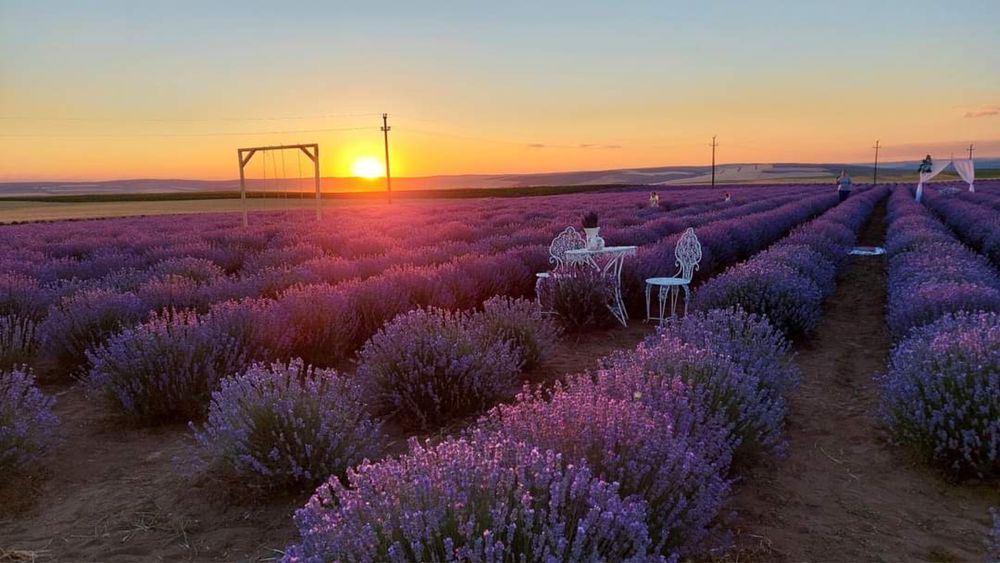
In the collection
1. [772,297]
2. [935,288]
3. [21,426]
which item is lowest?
[21,426]

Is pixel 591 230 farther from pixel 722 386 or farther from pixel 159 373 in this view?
pixel 159 373

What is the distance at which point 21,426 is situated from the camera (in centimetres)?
312

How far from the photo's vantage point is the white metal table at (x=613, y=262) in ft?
21.0

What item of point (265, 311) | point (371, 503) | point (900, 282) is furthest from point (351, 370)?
point (900, 282)

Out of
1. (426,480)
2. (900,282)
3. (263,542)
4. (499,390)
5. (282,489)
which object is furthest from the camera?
(900,282)

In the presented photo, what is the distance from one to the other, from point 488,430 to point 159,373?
100 inches

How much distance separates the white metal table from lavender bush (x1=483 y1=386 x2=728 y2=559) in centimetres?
400

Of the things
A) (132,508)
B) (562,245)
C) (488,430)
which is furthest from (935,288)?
(132,508)

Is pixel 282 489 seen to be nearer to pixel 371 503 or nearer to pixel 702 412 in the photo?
pixel 371 503

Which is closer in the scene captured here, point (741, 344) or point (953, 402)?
point (953, 402)

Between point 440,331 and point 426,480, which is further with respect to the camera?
point 440,331

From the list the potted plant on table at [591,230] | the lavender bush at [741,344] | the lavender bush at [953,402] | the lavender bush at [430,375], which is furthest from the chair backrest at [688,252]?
the lavender bush at [430,375]

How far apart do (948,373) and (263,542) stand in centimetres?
323

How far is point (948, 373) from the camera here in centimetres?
313
